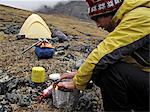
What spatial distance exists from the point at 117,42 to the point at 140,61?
0.29 meters

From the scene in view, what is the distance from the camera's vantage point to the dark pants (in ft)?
9.95

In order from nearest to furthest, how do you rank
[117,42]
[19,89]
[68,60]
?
[117,42] < [19,89] < [68,60]

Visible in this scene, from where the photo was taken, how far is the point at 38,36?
993 cm

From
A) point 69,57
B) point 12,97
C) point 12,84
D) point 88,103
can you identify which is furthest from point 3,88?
point 69,57

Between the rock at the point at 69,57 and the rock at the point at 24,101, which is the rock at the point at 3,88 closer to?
the rock at the point at 24,101

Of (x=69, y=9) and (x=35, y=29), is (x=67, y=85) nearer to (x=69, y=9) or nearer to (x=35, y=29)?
(x=35, y=29)

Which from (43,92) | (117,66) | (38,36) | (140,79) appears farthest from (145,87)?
(38,36)

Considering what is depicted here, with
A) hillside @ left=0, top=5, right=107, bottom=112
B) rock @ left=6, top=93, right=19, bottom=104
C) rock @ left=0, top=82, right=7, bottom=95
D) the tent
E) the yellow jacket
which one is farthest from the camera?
the tent

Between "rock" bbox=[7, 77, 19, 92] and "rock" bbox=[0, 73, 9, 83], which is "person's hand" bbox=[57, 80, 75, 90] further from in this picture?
"rock" bbox=[0, 73, 9, 83]

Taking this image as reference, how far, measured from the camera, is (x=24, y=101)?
4.32 m

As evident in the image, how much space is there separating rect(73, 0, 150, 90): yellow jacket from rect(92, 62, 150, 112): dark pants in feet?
0.27

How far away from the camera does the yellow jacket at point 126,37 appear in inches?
117

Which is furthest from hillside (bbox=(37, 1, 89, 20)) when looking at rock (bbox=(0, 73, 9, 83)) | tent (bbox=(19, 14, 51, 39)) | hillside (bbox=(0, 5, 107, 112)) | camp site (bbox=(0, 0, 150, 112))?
rock (bbox=(0, 73, 9, 83))

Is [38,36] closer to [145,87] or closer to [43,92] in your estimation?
[43,92]
